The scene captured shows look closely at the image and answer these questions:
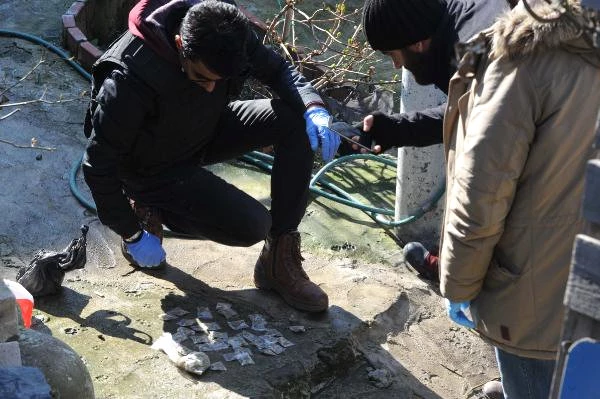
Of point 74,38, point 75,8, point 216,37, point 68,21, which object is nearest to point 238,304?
point 216,37

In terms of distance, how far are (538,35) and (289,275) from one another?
190cm

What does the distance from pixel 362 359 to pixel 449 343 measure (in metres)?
0.46

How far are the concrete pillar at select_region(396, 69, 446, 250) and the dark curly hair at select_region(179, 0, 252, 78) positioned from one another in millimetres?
1213

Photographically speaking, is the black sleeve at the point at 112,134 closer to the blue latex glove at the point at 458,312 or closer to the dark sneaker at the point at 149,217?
the dark sneaker at the point at 149,217

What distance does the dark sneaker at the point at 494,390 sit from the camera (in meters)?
3.62

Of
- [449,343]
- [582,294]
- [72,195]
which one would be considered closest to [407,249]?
[449,343]

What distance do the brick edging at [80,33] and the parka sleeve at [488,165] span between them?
3727mm

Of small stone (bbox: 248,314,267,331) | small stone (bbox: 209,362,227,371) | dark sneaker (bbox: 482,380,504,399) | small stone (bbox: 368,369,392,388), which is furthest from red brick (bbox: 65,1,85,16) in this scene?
dark sneaker (bbox: 482,380,504,399)

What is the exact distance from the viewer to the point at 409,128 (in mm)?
3336

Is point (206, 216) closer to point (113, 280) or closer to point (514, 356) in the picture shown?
point (113, 280)

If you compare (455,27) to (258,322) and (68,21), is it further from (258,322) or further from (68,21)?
(68,21)

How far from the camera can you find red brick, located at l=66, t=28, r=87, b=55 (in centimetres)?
570

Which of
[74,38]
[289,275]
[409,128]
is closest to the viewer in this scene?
[409,128]

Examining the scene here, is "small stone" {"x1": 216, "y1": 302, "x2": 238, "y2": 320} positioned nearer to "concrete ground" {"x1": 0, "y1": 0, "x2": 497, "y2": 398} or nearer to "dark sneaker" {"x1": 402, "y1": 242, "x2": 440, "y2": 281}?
"concrete ground" {"x1": 0, "y1": 0, "x2": 497, "y2": 398}
